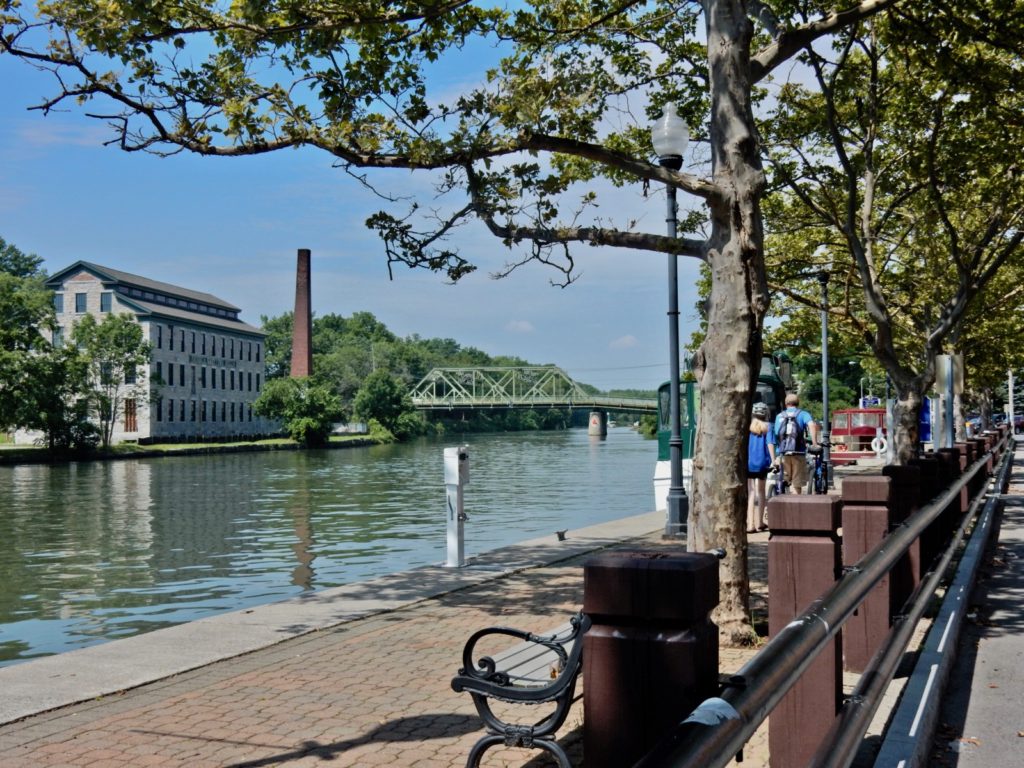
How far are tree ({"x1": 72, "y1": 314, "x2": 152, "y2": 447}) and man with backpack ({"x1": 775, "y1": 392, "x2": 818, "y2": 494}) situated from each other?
64276mm

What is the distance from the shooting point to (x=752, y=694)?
1967 millimetres

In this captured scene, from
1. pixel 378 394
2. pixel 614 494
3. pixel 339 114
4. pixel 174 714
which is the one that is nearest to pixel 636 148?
pixel 339 114

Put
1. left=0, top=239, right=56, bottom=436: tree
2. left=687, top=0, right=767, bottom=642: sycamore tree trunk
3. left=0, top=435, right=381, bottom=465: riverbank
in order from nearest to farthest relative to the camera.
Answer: left=687, top=0, right=767, bottom=642: sycamore tree trunk → left=0, top=435, right=381, bottom=465: riverbank → left=0, top=239, right=56, bottom=436: tree

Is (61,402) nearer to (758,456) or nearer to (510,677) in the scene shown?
(758,456)

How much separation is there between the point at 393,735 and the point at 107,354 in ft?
249

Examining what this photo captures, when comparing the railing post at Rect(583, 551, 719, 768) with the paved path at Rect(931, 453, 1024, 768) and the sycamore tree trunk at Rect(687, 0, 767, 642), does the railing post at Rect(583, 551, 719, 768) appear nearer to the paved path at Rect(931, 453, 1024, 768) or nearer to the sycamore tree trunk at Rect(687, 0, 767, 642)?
the paved path at Rect(931, 453, 1024, 768)

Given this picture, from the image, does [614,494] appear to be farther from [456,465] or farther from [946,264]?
[456,465]

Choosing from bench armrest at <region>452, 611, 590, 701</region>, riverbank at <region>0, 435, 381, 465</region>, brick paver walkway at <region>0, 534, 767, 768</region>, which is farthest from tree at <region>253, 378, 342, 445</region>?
bench armrest at <region>452, 611, 590, 701</region>

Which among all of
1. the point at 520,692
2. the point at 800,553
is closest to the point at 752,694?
the point at 520,692

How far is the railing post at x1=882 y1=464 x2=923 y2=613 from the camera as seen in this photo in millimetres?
6547

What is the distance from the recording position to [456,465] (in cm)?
1291

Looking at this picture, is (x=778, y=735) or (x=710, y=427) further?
(x=710, y=427)

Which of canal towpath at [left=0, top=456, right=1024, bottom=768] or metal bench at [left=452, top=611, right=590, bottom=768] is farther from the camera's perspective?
canal towpath at [left=0, top=456, right=1024, bottom=768]

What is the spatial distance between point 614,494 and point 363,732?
2818cm
